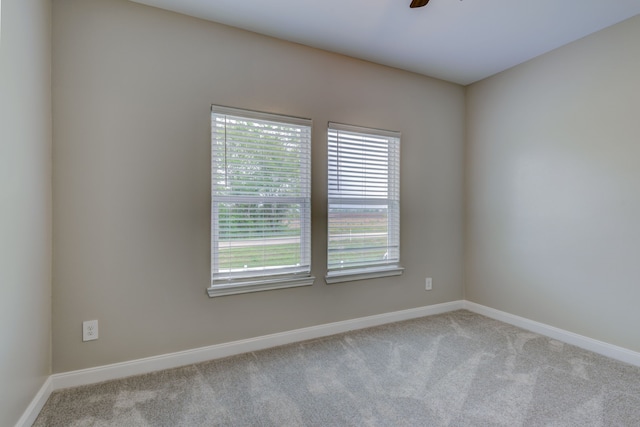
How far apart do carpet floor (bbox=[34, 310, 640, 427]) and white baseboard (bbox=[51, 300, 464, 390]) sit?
5 centimetres

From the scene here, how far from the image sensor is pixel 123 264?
218cm

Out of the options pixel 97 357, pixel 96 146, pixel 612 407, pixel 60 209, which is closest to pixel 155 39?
pixel 96 146

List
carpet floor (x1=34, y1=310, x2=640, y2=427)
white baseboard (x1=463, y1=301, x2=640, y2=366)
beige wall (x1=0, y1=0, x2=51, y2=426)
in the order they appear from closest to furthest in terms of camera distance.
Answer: beige wall (x1=0, y1=0, x2=51, y2=426) < carpet floor (x1=34, y1=310, x2=640, y2=427) < white baseboard (x1=463, y1=301, x2=640, y2=366)

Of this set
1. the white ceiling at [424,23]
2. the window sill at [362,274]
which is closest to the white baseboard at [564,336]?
the window sill at [362,274]

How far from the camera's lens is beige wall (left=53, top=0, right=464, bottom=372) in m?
2.05

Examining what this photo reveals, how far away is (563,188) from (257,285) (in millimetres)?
2790

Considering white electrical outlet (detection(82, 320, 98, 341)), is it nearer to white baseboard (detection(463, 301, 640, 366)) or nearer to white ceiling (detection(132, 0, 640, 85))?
white ceiling (detection(132, 0, 640, 85))

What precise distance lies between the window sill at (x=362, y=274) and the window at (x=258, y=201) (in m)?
0.24

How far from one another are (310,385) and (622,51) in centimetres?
338

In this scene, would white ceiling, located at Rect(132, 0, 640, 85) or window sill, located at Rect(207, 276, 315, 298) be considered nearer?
white ceiling, located at Rect(132, 0, 640, 85)

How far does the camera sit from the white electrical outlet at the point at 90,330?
2082mm

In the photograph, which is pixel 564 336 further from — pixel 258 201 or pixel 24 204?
pixel 24 204

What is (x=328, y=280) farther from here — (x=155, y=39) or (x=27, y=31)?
(x=27, y=31)

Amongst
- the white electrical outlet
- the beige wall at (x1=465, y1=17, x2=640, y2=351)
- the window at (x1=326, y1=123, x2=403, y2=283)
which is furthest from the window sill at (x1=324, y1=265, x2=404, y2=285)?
the white electrical outlet
